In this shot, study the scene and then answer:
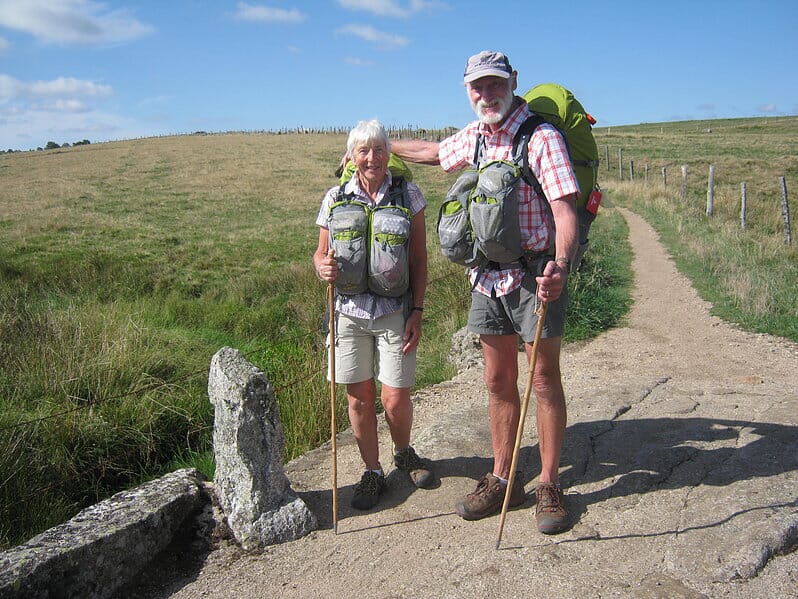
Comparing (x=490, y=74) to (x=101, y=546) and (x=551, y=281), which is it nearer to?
(x=551, y=281)

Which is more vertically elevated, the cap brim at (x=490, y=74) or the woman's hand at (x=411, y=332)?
the cap brim at (x=490, y=74)

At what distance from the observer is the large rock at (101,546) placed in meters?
3.24

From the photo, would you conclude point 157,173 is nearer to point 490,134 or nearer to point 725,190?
point 725,190

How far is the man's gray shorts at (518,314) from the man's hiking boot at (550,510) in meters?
0.79

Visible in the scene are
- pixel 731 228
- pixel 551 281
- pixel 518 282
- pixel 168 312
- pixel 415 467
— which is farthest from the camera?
pixel 731 228

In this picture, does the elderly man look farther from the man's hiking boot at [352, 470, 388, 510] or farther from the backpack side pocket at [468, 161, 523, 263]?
the man's hiking boot at [352, 470, 388, 510]

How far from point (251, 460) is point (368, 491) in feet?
2.29

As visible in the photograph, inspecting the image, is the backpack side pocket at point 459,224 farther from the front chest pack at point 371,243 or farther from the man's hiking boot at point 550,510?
the man's hiking boot at point 550,510

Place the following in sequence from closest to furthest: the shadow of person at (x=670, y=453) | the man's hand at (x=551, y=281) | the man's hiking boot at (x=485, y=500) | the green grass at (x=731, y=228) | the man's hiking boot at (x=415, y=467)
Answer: the man's hand at (x=551, y=281) < the man's hiking boot at (x=485, y=500) < the shadow of person at (x=670, y=453) < the man's hiking boot at (x=415, y=467) < the green grass at (x=731, y=228)

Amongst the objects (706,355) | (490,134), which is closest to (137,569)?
(490,134)

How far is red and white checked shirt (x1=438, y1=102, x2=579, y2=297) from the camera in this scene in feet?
10.5

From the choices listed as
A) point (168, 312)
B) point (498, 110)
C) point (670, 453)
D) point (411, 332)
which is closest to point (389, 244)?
point (411, 332)

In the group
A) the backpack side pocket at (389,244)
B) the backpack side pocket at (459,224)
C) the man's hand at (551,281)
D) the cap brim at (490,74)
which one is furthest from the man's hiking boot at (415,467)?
the cap brim at (490,74)

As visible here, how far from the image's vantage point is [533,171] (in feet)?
10.8
